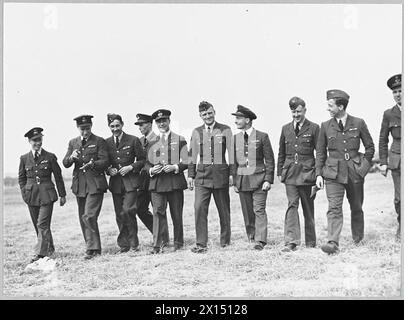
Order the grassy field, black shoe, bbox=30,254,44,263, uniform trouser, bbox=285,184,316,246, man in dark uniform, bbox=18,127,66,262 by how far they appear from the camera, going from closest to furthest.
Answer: the grassy field < uniform trouser, bbox=285,184,316,246 < black shoe, bbox=30,254,44,263 < man in dark uniform, bbox=18,127,66,262

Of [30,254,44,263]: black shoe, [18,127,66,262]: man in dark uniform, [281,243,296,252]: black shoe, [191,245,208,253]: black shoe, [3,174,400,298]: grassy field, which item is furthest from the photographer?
[18,127,66,262]: man in dark uniform

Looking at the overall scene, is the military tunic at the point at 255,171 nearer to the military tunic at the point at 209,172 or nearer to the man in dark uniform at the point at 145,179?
the military tunic at the point at 209,172

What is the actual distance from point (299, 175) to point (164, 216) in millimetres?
1939

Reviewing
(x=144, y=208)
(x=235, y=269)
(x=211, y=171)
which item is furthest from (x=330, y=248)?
(x=144, y=208)

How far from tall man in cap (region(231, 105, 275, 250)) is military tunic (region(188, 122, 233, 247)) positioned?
154 mm

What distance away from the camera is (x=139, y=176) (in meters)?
9.78

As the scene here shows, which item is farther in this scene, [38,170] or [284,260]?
[38,170]

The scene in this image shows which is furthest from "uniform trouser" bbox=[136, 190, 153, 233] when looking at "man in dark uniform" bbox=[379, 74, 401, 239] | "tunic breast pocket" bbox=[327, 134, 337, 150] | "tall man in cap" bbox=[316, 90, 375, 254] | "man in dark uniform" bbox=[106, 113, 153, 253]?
"man in dark uniform" bbox=[379, 74, 401, 239]

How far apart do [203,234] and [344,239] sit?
1.89 metres

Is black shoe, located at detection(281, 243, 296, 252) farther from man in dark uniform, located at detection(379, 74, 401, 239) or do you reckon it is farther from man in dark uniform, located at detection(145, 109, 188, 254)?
man in dark uniform, located at detection(145, 109, 188, 254)

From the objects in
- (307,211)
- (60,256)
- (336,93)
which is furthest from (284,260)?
(60,256)

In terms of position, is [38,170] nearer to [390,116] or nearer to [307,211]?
[307,211]

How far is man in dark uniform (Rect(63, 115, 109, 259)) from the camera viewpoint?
9.59 m

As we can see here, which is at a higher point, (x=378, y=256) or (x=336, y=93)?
(x=336, y=93)
